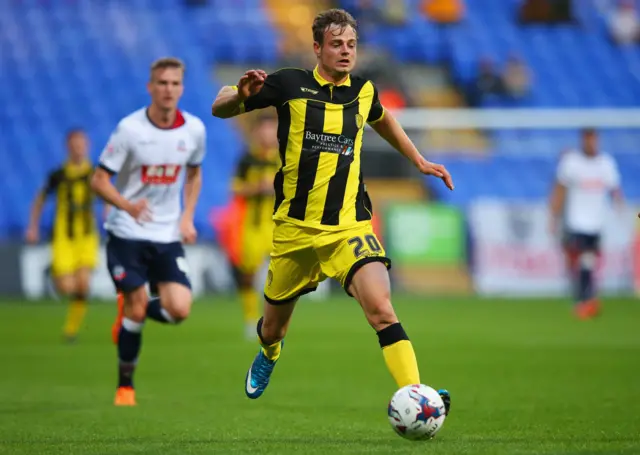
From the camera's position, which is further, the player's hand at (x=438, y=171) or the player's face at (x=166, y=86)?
the player's face at (x=166, y=86)

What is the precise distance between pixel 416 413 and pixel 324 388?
3498mm

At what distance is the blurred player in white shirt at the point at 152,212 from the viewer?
835cm

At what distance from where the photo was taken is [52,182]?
1422cm

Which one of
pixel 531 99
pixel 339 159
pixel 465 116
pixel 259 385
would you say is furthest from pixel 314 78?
pixel 531 99

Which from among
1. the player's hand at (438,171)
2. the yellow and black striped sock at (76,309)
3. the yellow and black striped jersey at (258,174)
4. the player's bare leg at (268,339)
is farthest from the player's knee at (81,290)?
the player's hand at (438,171)

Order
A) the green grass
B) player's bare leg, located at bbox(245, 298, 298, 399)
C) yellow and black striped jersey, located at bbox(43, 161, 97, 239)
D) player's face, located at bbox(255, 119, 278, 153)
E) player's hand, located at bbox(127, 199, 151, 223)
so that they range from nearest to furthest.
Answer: the green grass
player's bare leg, located at bbox(245, 298, 298, 399)
player's hand, located at bbox(127, 199, 151, 223)
yellow and black striped jersey, located at bbox(43, 161, 97, 239)
player's face, located at bbox(255, 119, 278, 153)

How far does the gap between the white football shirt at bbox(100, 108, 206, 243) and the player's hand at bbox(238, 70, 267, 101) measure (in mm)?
2202

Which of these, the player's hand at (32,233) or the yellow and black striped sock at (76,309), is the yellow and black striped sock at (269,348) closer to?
the yellow and black striped sock at (76,309)

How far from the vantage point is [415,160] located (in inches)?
272

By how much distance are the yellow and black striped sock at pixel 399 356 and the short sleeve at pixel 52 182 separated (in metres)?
8.66

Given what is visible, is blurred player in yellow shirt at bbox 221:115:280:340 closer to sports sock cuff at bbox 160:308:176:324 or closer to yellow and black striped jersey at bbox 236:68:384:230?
sports sock cuff at bbox 160:308:176:324

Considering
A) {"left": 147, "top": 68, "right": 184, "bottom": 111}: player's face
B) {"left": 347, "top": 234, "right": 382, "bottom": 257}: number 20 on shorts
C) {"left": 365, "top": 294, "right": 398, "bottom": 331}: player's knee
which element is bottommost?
{"left": 365, "top": 294, "right": 398, "bottom": 331}: player's knee

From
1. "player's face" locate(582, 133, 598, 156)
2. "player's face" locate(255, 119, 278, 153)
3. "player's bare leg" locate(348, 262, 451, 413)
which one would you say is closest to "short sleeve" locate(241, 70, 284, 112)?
"player's bare leg" locate(348, 262, 451, 413)

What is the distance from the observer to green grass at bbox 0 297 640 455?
6305 millimetres
